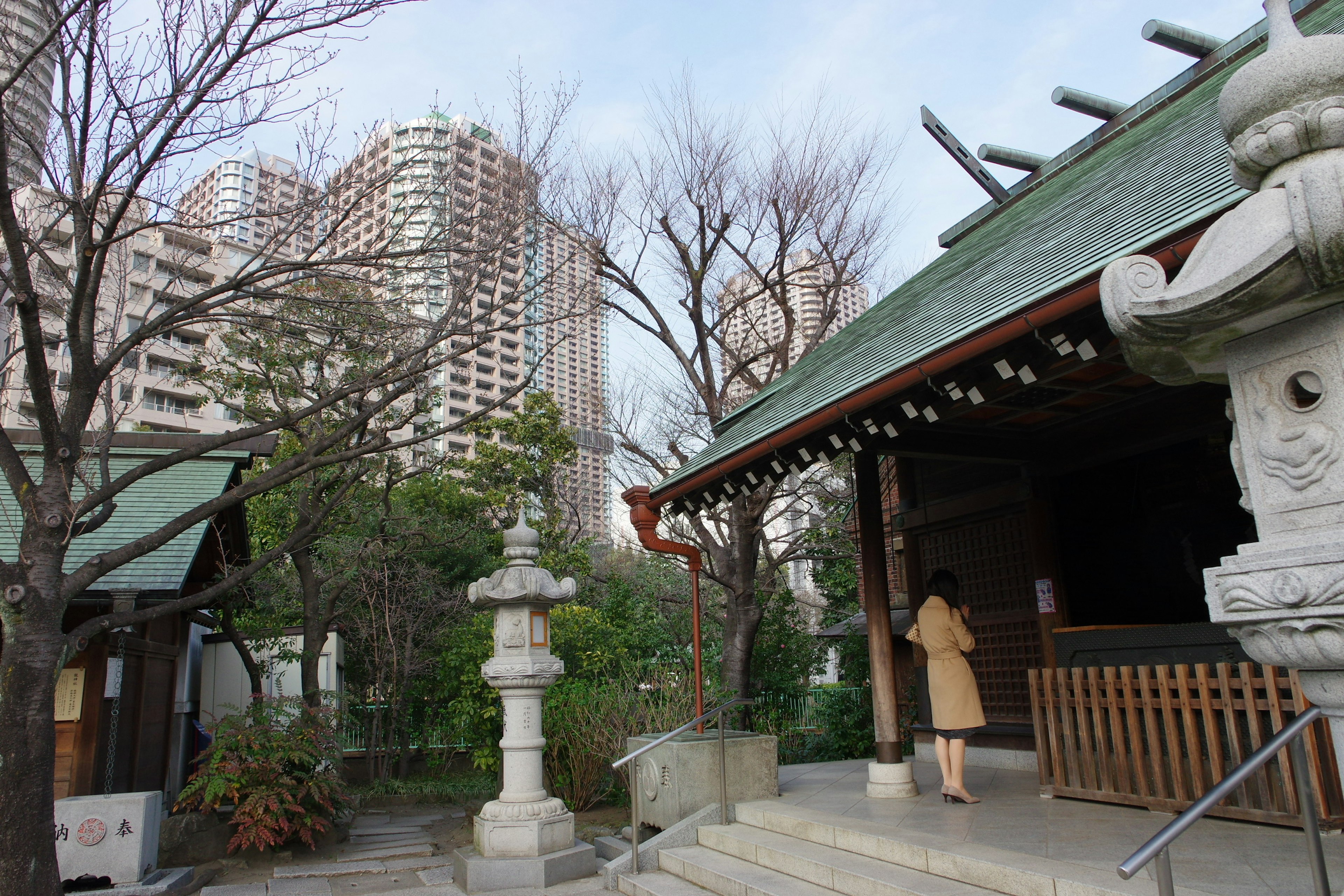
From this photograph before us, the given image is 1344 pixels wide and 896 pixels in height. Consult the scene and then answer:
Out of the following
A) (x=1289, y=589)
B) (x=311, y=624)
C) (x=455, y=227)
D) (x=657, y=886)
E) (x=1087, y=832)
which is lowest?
(x=657, y=886)

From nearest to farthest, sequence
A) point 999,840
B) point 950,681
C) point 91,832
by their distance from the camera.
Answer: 1. point 999,840
2. point 950,681
3. point 91,832

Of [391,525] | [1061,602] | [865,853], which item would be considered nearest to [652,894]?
[865,853]

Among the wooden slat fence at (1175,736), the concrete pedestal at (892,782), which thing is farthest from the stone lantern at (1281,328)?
the concrete pedestal at (892,782)

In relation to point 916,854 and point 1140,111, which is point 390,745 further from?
point 1140,111

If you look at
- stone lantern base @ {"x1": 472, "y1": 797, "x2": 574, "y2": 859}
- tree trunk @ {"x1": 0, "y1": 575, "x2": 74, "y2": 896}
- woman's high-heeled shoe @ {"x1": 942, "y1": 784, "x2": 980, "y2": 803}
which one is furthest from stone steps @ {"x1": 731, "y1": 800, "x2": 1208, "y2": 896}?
tree trunk @ {"x1": 0, "y1": 575, "x2": 74, "y2": 896}

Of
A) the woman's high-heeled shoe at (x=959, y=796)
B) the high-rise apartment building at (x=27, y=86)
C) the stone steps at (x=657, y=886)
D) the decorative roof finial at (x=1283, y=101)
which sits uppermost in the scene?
the high-rise apartment building at (x=27, y=86)

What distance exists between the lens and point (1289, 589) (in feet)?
7.33

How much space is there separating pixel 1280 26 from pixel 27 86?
838 cm

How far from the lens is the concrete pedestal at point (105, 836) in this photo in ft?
21.9

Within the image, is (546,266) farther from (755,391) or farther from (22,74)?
(755,391)

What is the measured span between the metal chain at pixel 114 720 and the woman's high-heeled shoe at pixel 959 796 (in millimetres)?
7880

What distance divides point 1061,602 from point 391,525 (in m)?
11.1

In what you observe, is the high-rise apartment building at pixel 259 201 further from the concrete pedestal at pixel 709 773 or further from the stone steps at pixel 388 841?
the stone steps at pixel 388 841

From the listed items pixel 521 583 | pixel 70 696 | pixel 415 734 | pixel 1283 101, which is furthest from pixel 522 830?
pixel 415 734
